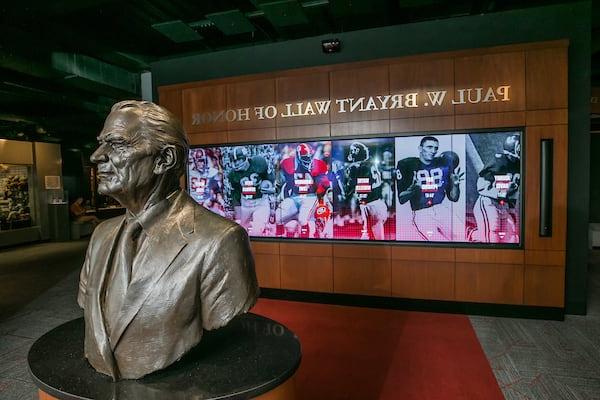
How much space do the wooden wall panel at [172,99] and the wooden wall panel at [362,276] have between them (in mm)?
2983

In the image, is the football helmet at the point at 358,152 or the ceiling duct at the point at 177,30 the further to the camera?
the ceiling duct at the point at 177,30

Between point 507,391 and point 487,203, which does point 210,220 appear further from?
point 487,203

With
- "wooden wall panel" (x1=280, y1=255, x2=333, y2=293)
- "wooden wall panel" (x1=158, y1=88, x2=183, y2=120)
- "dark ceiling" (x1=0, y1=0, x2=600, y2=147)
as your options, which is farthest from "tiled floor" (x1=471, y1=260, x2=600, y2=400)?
"wooden wall panel" (x1=158, y1=88, x2=183, y2=120)

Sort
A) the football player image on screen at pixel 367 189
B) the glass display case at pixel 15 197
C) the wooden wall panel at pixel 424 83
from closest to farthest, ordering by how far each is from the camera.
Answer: the wooden wall panel at pixel 424 83 < the football player image on screen at pixel 367 189 < the glass display case at pixel 15 197

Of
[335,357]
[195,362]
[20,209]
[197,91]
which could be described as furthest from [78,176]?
[195,362]

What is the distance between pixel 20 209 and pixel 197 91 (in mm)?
8638

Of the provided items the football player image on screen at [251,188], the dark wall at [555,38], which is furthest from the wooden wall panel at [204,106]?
the dark wall at [555,38]

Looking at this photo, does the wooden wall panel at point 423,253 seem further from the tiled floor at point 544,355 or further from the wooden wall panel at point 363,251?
the tiled floor at point 544,355

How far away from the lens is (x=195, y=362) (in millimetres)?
1479

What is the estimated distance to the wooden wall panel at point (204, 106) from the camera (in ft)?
16.6

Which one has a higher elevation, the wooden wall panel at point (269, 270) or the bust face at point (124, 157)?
the bust face at point (124, 157)

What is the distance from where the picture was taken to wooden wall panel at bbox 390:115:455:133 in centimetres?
425

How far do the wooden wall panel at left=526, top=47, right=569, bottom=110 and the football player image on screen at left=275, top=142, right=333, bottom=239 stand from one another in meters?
2.27

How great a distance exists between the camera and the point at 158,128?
1.38m
